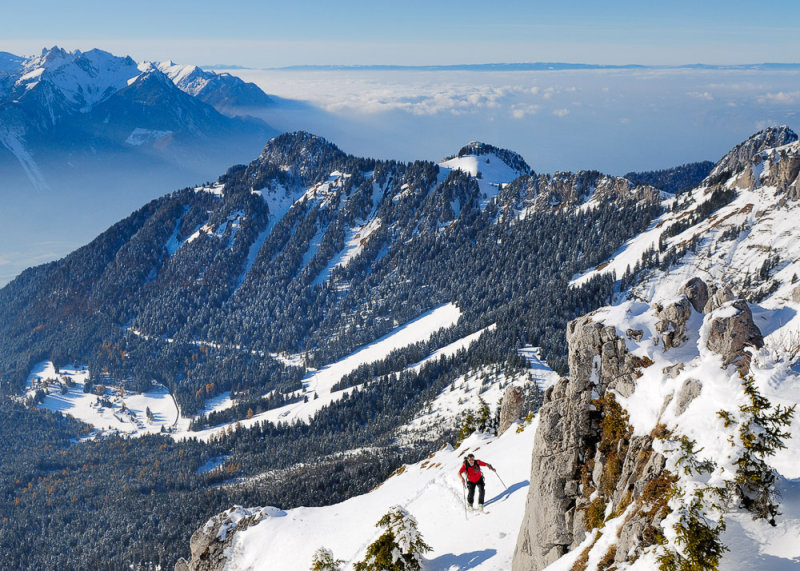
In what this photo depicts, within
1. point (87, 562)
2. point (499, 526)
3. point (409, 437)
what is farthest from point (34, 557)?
point (499, 526)

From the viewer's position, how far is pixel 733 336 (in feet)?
90.9

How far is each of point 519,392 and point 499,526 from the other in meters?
38.8

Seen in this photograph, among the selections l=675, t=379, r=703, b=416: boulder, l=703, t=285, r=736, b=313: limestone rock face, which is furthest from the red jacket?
l=703, t=285, r=736, b=313: limestone rock face

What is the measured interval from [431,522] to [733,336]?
29.5 meters

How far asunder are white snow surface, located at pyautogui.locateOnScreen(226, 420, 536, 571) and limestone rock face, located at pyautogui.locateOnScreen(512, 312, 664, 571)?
18.4 feet

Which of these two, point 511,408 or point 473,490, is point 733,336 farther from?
point 511,408

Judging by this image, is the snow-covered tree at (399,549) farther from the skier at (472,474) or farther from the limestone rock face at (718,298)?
the limestone rock face at (718,298)

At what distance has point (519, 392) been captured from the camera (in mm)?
78562

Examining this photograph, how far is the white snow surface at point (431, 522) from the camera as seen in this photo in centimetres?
3956

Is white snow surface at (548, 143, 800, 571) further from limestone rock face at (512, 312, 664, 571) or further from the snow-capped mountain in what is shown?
limestone rock face at (512, 312, 664, 571)

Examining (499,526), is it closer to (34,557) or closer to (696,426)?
(696,426)

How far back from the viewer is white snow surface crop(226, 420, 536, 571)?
3956cm

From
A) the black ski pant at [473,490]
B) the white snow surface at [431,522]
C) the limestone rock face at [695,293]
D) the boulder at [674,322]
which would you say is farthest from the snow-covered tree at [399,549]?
the limestone rock face at [695,293]

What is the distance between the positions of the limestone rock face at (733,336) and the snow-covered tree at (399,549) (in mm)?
22181
